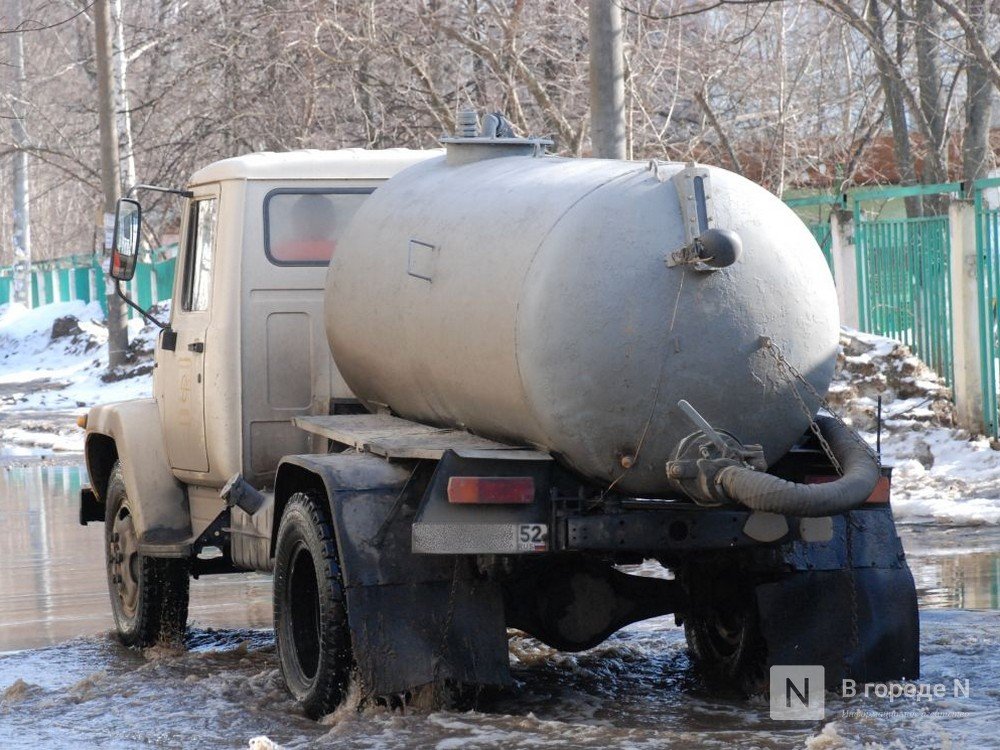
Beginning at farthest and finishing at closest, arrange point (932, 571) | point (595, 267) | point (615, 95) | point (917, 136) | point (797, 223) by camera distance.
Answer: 1. point (917, 136)
2. point (615, 95)
3. point (932, 571)
4. point (797, 223)
5. point (595, 267)

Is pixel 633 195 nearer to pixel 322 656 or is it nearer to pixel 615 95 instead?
pixel 322 656

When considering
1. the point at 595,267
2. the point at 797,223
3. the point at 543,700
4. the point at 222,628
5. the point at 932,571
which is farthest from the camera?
the point at 932,571

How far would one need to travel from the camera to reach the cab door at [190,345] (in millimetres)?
7258

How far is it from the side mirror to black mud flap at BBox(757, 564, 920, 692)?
10.5 feet

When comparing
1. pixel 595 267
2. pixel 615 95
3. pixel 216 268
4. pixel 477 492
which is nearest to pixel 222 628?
pixel 216 268

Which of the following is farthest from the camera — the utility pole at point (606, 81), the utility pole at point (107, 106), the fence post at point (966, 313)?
the utility pole at point (107, 106)

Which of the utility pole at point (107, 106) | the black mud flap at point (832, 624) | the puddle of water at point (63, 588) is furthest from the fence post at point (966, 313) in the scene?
the utility pole at point (107, 106)

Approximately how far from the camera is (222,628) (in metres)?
8.11

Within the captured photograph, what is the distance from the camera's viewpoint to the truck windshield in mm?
7137

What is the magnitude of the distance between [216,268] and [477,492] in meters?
2.50

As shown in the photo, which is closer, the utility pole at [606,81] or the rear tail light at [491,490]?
the rear tail light at [491,490]

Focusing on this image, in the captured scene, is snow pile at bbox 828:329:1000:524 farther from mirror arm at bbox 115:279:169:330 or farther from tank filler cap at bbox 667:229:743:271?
tank filler cap at bbox 667:229:743:271

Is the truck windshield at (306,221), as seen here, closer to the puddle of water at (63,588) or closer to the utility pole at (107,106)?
the puddle of water at (63,588)

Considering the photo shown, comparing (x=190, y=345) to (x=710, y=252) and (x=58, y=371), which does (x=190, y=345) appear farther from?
(x=58, y=371)
